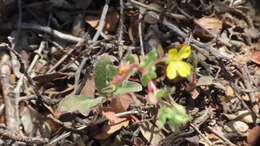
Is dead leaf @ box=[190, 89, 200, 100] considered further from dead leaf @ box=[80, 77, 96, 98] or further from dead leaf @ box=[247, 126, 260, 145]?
dead leaf @ box=[80, 77, 96, 98]

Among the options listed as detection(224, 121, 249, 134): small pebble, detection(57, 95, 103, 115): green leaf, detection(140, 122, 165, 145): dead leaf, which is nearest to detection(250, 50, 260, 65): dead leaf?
detection(224, 121, 249, 134): small pebble

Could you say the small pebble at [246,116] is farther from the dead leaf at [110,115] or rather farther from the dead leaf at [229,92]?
the dead leaf at [110,115]

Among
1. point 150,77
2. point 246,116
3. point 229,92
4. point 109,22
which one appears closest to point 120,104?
point 150,77

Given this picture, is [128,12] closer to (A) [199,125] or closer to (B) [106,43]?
(B) [106,43]

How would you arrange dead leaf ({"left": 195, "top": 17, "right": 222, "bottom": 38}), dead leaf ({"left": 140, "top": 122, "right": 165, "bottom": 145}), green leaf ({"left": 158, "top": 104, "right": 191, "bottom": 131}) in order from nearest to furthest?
A: green leaf ({"left": 158, "top": 104, "right": 191, "bottom": 131}), dead leaf ({"left": 140, "top": 122, "right": 165, "bottom": 145}), dead leaf ({"left": 195, "top": 17, "right": 222, "bottom": 38})

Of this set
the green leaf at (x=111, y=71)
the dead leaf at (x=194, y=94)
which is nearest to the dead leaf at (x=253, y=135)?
the dead leaf at (x=194, y=94)

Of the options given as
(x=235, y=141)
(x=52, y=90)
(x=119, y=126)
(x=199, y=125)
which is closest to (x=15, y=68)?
(x=52, y=90)
